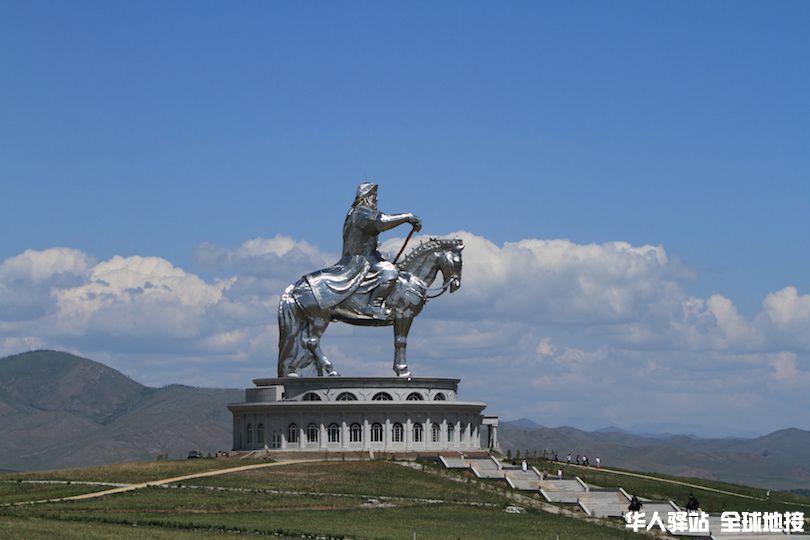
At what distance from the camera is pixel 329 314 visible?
322ft

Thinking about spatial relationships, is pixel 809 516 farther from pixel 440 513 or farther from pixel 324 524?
pixel 324 524

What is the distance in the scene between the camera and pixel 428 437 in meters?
95.4

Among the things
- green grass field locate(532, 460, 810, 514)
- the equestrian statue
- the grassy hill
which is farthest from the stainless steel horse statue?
green grass field locate(532, 460, 810, 514)

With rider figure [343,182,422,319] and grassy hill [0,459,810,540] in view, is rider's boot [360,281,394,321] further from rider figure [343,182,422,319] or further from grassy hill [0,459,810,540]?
grassy hill [0,459,810,540]

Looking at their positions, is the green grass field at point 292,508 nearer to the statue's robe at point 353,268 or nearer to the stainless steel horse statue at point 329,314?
the stainless steel horse statue at point 329,314

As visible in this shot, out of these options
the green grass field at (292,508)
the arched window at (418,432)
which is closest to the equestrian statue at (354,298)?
the arched window at (418,432)

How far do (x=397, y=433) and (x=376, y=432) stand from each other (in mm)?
1333

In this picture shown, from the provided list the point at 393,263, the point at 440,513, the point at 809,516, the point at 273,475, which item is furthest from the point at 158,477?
the point at 809,516

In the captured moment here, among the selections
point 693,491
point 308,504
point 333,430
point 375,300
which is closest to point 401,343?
point 375,300

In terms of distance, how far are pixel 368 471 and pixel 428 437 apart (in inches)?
425

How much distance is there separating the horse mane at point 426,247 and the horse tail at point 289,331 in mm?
7649

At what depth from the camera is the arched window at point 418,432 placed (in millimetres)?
95312

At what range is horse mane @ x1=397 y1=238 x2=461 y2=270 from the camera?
99750mm

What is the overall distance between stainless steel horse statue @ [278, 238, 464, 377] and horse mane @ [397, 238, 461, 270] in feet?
3.96
